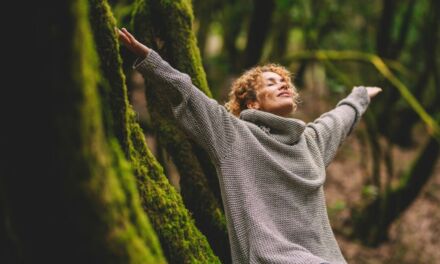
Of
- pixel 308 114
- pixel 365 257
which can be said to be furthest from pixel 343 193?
pixel 308 114

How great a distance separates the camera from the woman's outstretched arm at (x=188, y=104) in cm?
273

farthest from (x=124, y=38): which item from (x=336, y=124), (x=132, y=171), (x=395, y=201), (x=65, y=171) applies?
(x=395, y=201)

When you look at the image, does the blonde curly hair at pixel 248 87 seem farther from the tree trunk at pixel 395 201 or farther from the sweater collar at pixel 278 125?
the tree trunk at pixel 395 201

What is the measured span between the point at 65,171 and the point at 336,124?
2.62 meters

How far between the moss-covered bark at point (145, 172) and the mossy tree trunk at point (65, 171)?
37.1 inches

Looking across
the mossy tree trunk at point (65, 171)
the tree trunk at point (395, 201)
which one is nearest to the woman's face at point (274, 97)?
the mossy tree trunk at point (65, 171)

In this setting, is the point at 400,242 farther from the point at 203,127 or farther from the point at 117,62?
the point at 117,62

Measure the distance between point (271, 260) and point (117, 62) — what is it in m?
1.31

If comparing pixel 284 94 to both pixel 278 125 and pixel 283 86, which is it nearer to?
pixel 283 86

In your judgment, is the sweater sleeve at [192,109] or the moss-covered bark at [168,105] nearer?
the sweater sleeve at [192,109]

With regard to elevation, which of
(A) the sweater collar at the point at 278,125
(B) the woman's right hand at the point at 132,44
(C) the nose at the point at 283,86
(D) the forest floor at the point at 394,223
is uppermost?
(B) the woman's right hand at the point at 132,44

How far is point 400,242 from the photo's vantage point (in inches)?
348

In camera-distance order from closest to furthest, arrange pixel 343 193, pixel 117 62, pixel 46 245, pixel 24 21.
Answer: pixel 24 21 < pixel 46 245 < pixel 117 62 < pixel 343 193

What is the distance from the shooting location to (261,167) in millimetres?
2992
